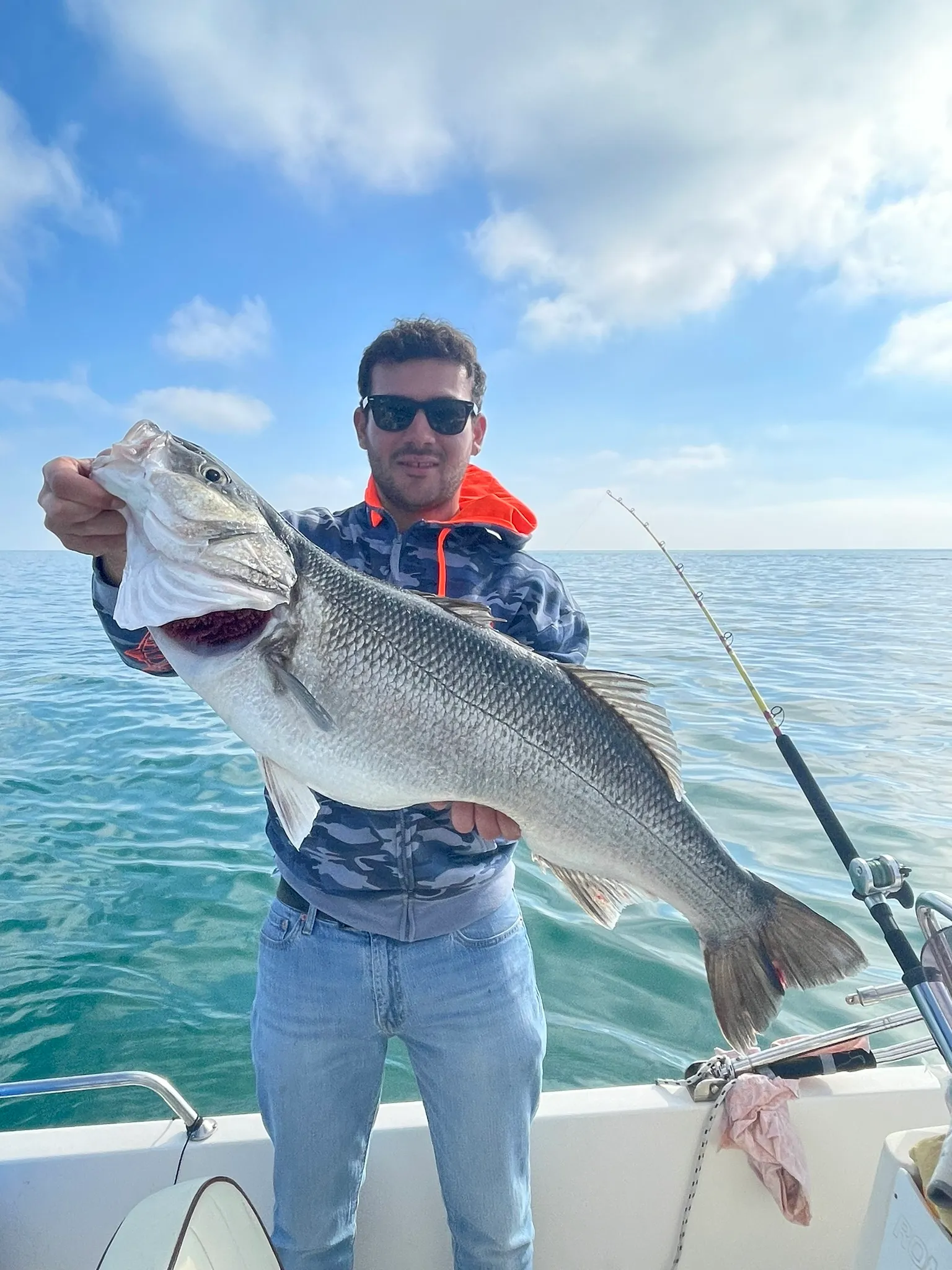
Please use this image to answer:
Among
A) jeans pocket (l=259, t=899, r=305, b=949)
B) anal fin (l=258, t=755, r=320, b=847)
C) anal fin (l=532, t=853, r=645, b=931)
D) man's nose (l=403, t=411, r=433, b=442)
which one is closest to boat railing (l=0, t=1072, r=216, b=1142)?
jeans pocket (l=259, t=899, r=305, b=949)

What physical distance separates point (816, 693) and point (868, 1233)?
34.6ft

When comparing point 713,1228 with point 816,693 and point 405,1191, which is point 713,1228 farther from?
point 816,693

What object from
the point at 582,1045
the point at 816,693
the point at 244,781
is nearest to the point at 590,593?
the point at 816,693

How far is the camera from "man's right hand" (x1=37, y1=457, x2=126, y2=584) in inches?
82.4

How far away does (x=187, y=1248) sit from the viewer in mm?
1558

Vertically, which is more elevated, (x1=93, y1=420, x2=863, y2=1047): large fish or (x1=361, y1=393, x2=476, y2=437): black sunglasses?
(x1=361, y1=393, x2=476, y2=437): black sunglasses

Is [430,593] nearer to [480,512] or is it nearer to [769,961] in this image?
[480,512]

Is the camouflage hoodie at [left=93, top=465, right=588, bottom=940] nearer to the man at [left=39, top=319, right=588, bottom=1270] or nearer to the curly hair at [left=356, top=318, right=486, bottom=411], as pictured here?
the man at [left=39, top=319, right=588, bottom=1270]

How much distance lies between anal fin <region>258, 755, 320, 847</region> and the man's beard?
3.76 feet

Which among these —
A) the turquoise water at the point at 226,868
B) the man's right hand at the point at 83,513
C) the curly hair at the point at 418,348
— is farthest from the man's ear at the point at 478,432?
the turquoise water at the point at 226,868

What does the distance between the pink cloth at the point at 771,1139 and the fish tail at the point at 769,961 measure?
729mm

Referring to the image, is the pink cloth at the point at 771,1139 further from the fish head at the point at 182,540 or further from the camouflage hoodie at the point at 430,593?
the fish head at the point at 182,540

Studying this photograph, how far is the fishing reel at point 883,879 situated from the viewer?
2.40 metres

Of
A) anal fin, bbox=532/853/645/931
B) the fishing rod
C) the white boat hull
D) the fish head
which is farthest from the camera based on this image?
the white boat hull
